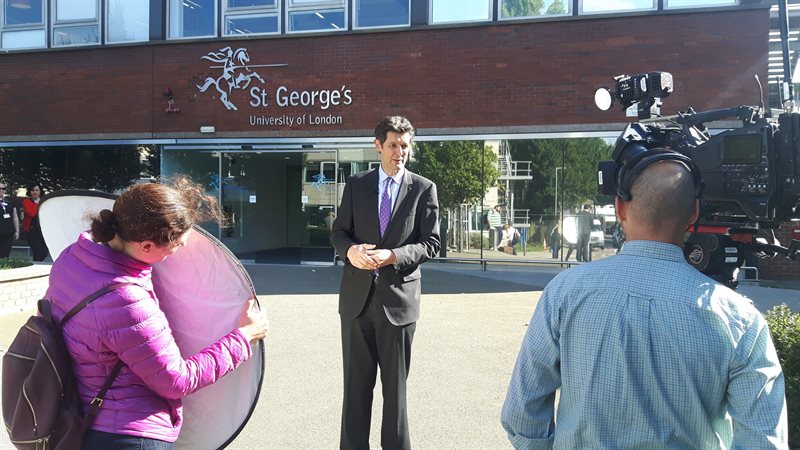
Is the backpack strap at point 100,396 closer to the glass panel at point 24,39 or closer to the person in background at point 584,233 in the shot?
the person in background at point 584,233

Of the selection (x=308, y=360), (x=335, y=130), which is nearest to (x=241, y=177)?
(x=335, y=130)

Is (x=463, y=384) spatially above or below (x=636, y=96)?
below

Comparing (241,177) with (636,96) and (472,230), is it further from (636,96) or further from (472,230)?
(636,96)

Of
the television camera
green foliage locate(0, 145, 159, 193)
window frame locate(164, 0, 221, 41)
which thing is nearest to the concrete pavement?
the television camera

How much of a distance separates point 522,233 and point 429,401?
850 cm

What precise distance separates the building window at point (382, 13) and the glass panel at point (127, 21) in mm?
5352

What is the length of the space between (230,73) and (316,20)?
235 centimetres

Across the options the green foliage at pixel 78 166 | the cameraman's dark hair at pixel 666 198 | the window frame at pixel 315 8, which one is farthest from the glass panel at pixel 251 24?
the cameraman's dark hair at pixel 666 198

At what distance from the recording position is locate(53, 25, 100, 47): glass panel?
14734 millimetres

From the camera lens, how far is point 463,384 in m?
5.16

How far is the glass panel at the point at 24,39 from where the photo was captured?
1499 cm

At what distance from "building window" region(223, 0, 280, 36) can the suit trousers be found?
11.8m

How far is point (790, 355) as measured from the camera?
342 cm

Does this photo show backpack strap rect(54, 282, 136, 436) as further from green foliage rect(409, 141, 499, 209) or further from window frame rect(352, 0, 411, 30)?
window frame rect(352, 0, 411, 30)
